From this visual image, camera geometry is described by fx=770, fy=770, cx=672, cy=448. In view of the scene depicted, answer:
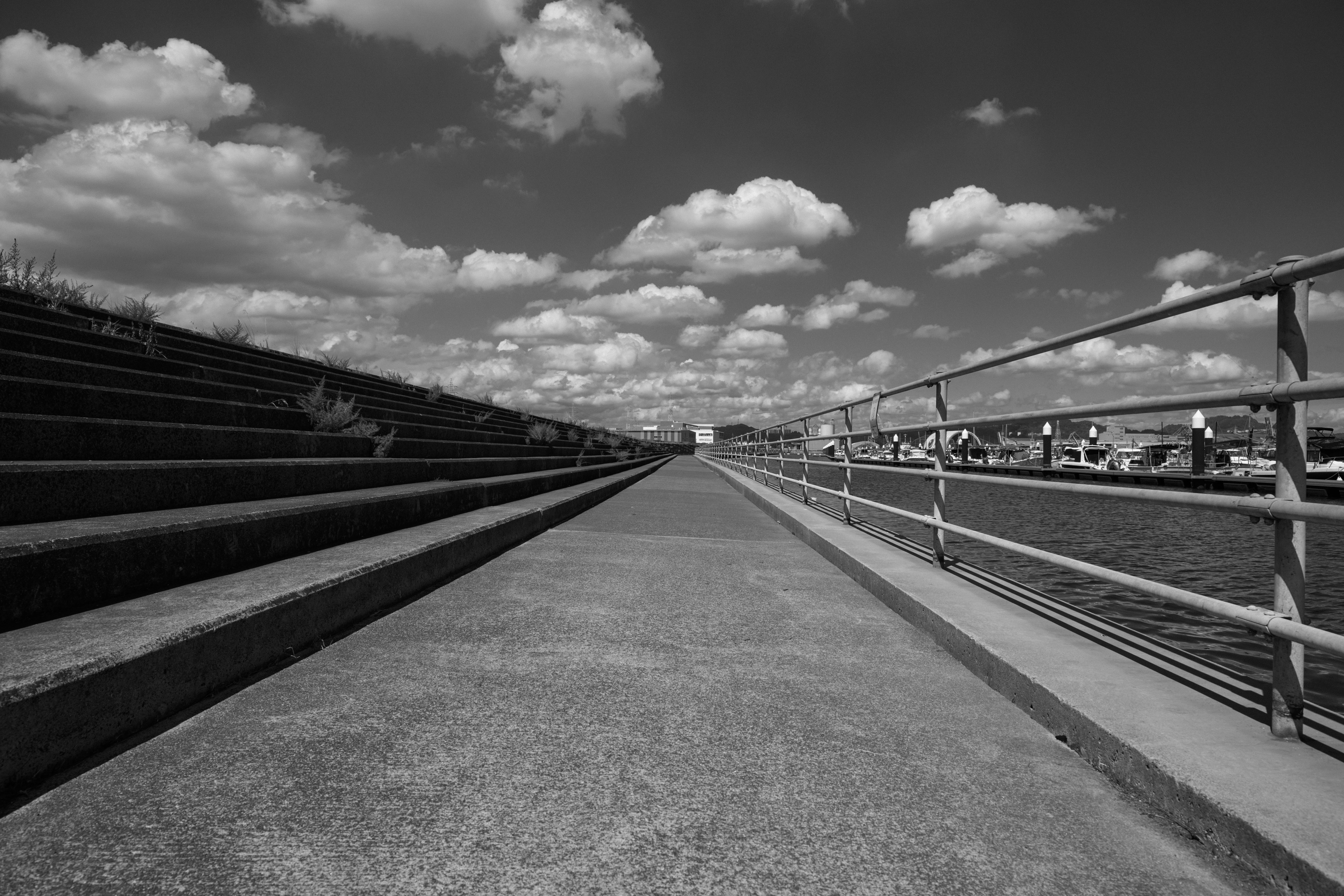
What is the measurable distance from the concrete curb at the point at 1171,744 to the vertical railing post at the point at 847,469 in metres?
3.86

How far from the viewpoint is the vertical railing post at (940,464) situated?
197 inches

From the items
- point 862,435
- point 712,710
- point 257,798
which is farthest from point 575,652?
point 862,435

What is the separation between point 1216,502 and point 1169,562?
25.8 feet

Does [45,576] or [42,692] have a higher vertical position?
[45,576]

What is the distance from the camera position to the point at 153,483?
4176 millimetres

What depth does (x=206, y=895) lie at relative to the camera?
5.30ft

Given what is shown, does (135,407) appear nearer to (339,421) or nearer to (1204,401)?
(339,421)

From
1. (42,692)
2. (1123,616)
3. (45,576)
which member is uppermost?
(45,576)

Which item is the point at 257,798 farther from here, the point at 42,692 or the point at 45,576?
the point at 45,576

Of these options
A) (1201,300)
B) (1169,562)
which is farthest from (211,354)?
(1169,562)

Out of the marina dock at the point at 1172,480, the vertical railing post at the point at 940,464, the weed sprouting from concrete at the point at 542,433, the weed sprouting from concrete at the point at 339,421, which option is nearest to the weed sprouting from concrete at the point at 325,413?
the weed sprouting from concrete at the point at 339,421

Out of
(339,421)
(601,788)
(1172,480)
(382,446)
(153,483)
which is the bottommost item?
(1172,480)

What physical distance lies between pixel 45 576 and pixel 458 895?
2.11 meters

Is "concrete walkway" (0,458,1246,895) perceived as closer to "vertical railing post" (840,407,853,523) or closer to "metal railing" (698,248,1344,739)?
"metal railing" (698,248,1344,739)
